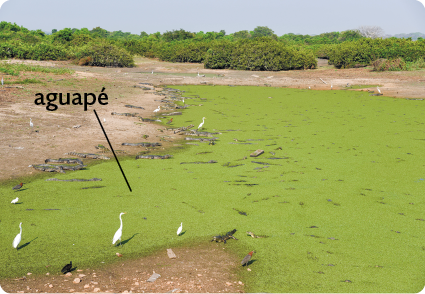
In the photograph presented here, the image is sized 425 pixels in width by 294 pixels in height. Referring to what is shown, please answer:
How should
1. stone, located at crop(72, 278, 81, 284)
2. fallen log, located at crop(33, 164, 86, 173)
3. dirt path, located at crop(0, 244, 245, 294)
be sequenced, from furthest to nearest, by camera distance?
1. fallen log, located at crop(33, 164, 86, 173)
2. stone, located at crop(72, 278, 81, 284)
3. dirt path, located at crop(0, 244, 245, 294)

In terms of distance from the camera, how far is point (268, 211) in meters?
7.34

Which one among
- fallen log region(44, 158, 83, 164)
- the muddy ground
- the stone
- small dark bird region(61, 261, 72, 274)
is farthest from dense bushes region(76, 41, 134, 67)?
the stone

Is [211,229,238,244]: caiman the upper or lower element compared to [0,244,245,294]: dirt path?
upper

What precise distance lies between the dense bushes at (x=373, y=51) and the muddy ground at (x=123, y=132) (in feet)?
9.71

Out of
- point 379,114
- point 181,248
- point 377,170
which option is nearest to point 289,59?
point 379,114

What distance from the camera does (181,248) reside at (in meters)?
6.00

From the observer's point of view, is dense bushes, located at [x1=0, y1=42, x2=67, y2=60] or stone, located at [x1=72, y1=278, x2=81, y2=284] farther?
dense bushes, located at [x1=0, y1=42, x2=67, y2=60]

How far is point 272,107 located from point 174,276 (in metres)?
16.2

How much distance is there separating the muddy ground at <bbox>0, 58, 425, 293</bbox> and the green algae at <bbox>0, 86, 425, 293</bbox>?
40cm

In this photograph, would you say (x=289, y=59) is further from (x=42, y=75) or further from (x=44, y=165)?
(x=44, y=165)

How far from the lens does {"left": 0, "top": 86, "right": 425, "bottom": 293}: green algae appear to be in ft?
17.9

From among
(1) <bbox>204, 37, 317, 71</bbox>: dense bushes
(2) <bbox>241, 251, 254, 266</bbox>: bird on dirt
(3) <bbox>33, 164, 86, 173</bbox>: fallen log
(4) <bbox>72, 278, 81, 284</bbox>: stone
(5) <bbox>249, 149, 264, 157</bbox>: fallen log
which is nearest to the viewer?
(4) <bbox>72, 278, 81, 284</bbox>: stone

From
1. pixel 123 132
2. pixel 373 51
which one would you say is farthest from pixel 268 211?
pixel 373 51

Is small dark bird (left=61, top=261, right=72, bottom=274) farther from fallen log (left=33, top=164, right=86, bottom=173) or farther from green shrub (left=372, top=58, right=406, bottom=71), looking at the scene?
green shrub (left=372, top=58, right=406, bottom=71)
